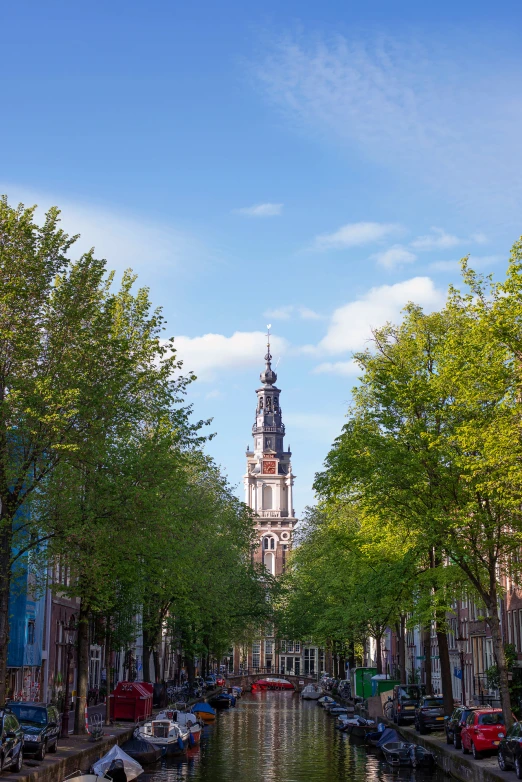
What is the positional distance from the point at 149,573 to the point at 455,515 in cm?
1445

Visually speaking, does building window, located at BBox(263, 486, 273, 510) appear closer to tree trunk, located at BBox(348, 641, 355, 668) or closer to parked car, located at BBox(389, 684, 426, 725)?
tree trunk, located at BBox(348, 641, 355, 668)

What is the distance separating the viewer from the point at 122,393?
3788 cm

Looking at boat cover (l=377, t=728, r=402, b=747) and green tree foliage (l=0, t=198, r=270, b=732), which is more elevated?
green tree foliage (l=0, t=198, r=270, b=732)

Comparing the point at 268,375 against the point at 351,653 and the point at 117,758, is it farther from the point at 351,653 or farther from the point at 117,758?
the point at 117,758

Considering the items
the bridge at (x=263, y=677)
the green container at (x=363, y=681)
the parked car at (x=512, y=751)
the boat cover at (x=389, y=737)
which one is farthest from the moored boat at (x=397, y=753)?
the bridge at (x=263, y=677)

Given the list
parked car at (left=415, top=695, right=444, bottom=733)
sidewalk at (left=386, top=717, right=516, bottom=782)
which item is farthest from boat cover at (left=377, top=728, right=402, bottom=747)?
parked car at (left=415, top=695, right=444, bottom=733)

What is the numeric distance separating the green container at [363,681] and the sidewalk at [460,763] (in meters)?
24.7

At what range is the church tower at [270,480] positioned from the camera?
19225cm

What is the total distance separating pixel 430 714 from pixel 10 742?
24.3 m

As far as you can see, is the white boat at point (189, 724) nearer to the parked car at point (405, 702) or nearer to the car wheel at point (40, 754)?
the parked car at point (405, 702)

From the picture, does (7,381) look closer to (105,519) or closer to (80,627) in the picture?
(105,519)

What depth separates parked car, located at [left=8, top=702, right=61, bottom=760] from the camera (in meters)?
31.2

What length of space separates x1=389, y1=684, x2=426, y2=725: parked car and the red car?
15253 mm

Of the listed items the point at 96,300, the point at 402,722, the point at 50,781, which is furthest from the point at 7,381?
the point at 402,722
